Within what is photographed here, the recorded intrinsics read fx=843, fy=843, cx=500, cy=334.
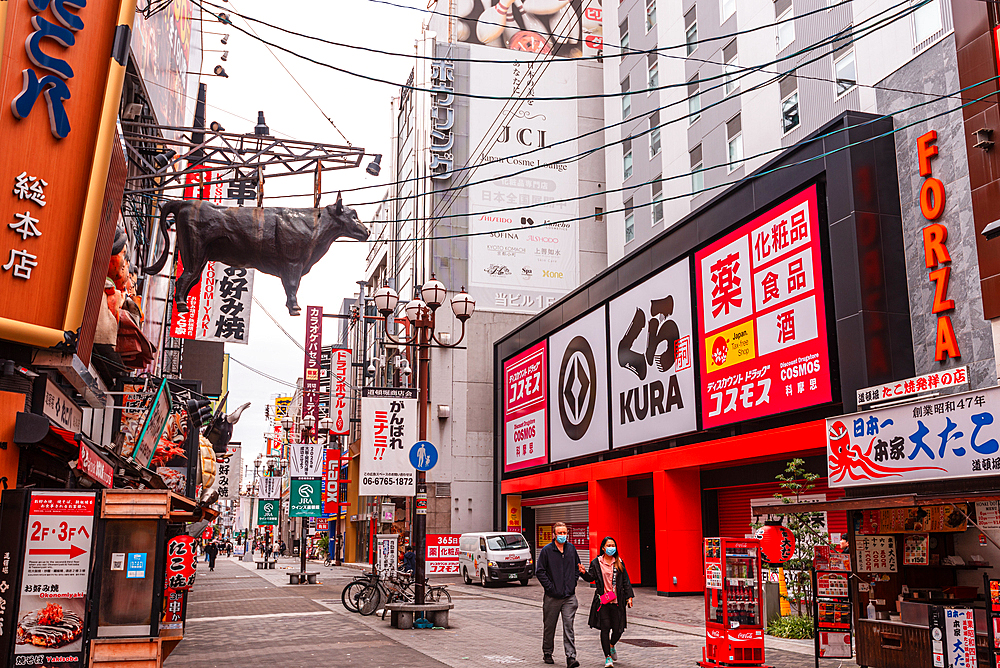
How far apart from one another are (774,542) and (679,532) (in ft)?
18.9

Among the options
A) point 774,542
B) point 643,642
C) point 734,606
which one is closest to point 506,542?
point 774,542

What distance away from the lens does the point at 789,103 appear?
2644 centimetres

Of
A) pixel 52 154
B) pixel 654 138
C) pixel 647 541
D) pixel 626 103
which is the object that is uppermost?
pixel 626 103

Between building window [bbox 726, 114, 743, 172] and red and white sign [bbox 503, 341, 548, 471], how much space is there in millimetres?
11934

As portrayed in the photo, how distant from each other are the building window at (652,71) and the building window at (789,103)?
1013 centimetres

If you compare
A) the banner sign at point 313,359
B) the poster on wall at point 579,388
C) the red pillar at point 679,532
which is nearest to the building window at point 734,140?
the poster on wall at point 579,388

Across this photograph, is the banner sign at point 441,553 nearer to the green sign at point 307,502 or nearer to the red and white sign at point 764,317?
the red and white sign at point 764,317

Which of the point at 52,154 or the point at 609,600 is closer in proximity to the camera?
the point at 52,154

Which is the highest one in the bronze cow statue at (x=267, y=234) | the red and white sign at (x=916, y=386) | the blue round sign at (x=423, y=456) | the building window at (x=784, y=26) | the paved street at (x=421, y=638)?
the building window at (x=784, y=26)

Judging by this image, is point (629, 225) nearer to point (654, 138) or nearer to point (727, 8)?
point (654, 138)

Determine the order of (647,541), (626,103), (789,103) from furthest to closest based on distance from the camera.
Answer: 1. (626,103)
2. (647,541)
3. (789,103)

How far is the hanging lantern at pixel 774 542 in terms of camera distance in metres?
17.6

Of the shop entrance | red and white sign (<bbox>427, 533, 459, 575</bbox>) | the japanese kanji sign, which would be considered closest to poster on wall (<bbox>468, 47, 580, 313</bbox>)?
the shop entrance

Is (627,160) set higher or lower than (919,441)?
higher
